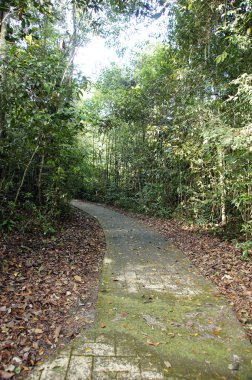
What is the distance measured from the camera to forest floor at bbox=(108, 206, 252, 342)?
3.39 metres

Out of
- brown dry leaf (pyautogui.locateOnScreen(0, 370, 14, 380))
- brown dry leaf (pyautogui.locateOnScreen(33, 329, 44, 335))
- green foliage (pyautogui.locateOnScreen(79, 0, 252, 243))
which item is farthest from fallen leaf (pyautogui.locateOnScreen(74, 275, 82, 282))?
green foliage (pyautogui.locateOnScreen(79, 0, 252, 243))

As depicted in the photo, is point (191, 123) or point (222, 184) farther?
point (191, 123)

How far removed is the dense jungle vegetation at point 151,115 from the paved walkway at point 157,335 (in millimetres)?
2068

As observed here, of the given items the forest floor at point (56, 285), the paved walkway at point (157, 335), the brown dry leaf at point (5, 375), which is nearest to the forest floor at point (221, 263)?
the forest floor at point (56, 285)

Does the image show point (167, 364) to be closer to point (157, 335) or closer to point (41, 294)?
point (157, 335)

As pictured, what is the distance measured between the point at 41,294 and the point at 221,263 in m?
2.93

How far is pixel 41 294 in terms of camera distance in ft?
11.0

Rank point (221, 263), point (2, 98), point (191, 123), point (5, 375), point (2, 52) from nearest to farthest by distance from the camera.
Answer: point (5, 375), point (2, 52), point (2, 98), point (221, 263), point (191, 123)

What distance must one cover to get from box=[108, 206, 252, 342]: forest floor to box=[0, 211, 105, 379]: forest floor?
1.68 meters

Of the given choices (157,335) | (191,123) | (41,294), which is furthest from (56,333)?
(191,123)

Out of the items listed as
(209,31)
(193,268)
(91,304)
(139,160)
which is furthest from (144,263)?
(139,160)

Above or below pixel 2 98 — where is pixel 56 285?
below

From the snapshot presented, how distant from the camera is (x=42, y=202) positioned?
6.85 m

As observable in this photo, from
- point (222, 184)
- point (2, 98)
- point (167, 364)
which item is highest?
point (2, 98)
